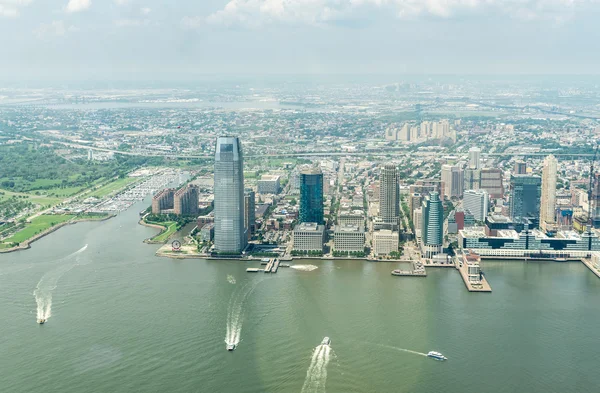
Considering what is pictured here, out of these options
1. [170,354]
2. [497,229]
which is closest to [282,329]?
[170,354]

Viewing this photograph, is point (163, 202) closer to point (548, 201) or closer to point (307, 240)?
point (307, 240)

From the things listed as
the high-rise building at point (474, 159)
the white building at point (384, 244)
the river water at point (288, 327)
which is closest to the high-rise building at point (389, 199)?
the white building at point (384, 244)

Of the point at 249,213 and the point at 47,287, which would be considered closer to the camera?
the point at 47,287

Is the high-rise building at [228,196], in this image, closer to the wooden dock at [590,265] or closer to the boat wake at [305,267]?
the boat wake at [305,267]

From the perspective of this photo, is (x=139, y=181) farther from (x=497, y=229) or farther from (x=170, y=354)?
(x=170, y=354)

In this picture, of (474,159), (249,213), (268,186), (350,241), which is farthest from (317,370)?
(474,159)

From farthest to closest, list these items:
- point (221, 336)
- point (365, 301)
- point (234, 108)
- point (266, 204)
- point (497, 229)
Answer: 1. point (234, 108)
2. point (266, 204)
3. point (497, 229)
4. point (365, 301)
5. point (221, 336)

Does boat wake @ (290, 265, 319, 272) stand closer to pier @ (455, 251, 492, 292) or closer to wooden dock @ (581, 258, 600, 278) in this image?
pier @ (455, 251, 492, 292)
